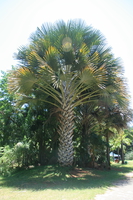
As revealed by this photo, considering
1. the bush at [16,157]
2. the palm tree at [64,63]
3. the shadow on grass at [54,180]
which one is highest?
the palm tree at [64,63]

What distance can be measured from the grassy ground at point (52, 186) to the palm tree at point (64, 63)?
50.1 inches

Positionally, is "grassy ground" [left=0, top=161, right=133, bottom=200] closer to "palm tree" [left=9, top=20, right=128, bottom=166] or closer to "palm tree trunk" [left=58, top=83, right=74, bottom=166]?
"palm tree trunk" [left=58, top=83, right=74, bottom=166]

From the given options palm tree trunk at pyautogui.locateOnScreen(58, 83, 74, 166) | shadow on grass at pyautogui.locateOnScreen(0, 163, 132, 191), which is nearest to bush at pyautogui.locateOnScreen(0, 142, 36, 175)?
shadow on grass at pyautogui.locateOnScreen(0, 163, 132, 191)

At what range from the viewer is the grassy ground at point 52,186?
5.17 metres

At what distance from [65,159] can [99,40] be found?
6938mm

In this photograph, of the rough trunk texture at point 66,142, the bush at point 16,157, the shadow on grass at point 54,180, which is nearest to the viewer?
the shadow on grass at point 54,180

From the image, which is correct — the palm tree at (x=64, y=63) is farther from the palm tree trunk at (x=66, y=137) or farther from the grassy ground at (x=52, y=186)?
the grassy ground at (x=52, y=186)

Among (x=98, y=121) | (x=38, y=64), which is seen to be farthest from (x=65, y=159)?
(x=38, y=64)

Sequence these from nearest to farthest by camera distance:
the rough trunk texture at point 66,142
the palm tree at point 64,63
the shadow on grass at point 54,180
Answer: the shadow on grass at point 54,180
the palm tree at point 64,63
the rough trunk texture at point 66,142

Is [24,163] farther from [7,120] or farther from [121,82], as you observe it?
[121,82]

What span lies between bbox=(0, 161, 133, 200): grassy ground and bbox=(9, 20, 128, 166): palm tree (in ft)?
4.18

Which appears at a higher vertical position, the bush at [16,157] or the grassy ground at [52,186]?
the bush at [16,157]

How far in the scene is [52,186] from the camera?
663 cm

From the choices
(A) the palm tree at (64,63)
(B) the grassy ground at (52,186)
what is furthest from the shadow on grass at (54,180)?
(A) the palm tree at (64,63)
